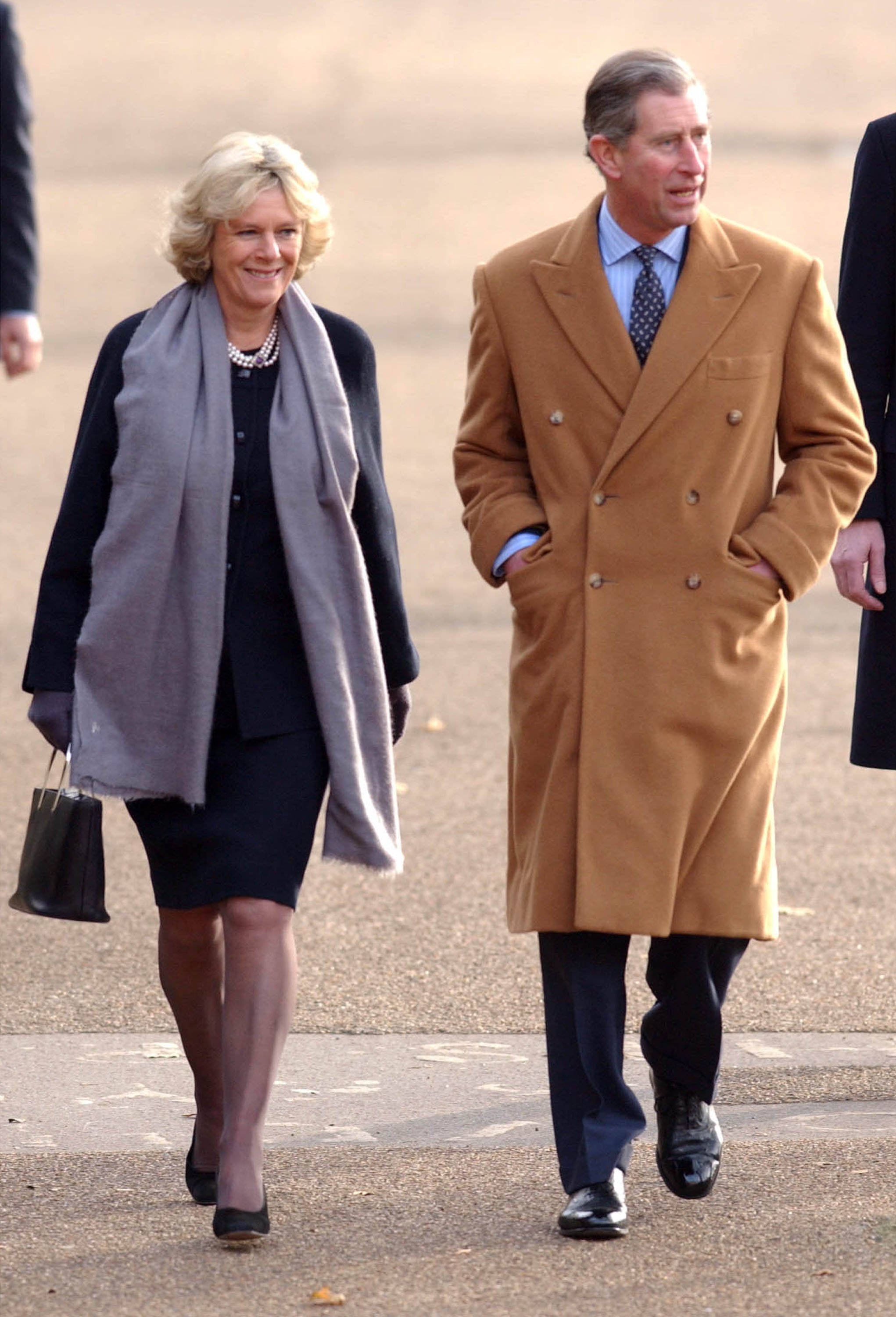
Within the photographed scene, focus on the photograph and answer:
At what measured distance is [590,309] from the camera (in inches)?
Answer: 177

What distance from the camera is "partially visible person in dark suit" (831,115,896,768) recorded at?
5.16 meters

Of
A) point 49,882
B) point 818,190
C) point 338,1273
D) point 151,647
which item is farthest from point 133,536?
point 818,190

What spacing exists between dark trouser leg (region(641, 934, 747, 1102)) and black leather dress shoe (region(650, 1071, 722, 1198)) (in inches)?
1.1

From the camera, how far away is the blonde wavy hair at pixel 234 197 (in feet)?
14.6

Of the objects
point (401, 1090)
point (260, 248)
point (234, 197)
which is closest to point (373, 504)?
point (260, 248)

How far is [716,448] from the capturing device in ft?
14.6

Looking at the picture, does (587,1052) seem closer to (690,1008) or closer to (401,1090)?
(690,1008)

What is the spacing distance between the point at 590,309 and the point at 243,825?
1151mm

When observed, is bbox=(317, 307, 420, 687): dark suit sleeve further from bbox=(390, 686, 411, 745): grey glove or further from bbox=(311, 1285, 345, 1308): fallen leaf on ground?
bbox=(311, 1285, 345, 1308): fallen leaf on ground

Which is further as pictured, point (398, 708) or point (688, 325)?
point (398, 708)

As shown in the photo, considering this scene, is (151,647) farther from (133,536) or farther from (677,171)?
(677,171)

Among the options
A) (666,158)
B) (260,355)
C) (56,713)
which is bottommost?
(56,713)

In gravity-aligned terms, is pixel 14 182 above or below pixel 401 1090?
above

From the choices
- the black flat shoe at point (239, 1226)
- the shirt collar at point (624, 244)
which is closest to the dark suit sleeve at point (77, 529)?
the shirt collar at point (624, 244)
